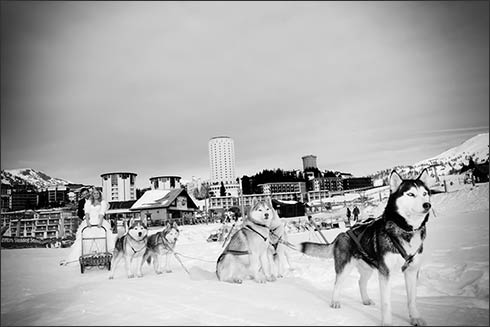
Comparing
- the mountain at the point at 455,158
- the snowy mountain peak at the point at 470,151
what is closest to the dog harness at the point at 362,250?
the mountain at the point at 455,158

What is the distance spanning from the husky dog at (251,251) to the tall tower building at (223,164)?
670mm

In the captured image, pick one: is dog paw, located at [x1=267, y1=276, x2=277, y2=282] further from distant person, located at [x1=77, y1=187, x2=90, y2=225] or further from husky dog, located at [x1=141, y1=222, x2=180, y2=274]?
distant person, located at [x1=77, y1=187, x2=90, y2=225]

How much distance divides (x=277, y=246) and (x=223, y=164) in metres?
1.34

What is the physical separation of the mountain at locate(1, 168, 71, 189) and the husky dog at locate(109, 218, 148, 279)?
1095 millimetres

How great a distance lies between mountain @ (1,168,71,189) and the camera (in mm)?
3977

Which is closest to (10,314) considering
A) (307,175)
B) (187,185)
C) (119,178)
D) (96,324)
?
(96,324)

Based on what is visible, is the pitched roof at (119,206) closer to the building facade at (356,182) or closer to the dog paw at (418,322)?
the building facade at (356,182)

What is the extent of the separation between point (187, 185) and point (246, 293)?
7.42 ft

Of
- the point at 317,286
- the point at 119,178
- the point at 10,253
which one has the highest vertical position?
the point at 119,178

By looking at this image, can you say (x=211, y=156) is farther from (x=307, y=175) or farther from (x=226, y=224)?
(x=226, y=224)

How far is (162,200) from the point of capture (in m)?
5.29

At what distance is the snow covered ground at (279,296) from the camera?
8.50 ft

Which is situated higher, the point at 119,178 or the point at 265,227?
the point at 119,178

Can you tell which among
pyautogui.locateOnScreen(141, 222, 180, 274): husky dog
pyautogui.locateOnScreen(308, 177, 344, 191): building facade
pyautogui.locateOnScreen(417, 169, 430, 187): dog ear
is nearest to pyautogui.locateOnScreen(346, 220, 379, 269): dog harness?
pyautogui.locateOnScreen(417, 169, 430, 187): dog ear
